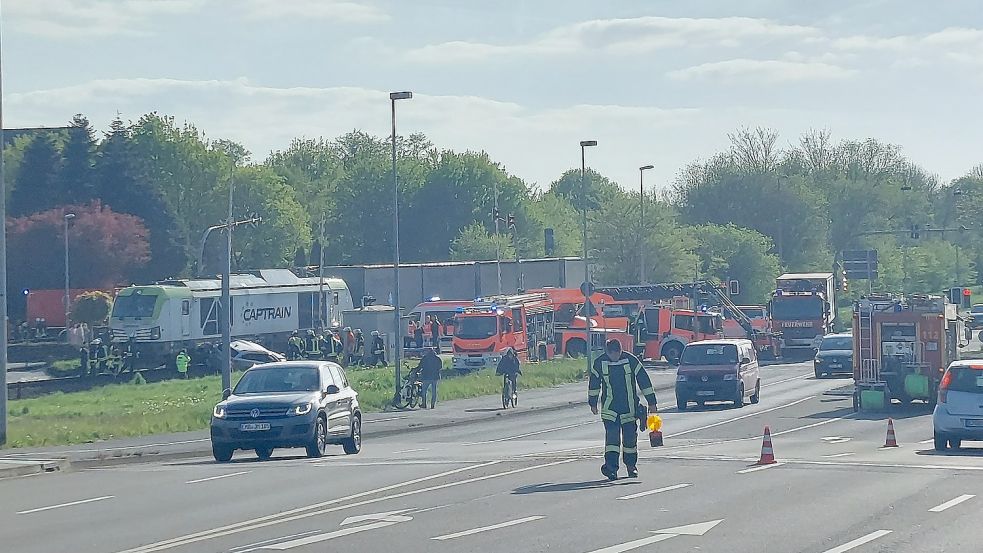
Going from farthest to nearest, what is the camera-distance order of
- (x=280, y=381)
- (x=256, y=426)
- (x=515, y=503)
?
(x=280, y=381) < (x=256, y=426) < (x=515, y=503)

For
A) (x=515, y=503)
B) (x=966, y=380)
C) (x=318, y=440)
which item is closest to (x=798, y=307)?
(x=966, y=380)

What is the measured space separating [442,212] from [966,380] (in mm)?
99382

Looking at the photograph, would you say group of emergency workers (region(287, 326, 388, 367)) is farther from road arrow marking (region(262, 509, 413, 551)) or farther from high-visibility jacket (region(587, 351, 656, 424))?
road arrow marking (region(262, 509, 413, 551))

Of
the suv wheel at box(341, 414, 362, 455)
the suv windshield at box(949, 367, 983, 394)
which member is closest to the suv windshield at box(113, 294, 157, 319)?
the suv wheel at box(341, 414, 362, 455)

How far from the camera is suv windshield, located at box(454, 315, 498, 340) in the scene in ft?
176

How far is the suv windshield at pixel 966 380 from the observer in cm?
2319

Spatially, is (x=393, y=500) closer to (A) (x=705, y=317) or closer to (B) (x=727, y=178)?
(A) (x=705, y=317)

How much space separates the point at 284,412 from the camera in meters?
21.8

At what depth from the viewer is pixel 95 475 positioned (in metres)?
20.6

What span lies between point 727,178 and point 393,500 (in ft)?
297

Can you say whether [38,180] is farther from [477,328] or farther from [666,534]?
[666,534]

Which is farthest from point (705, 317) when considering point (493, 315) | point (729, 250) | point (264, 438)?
point (264, 438)

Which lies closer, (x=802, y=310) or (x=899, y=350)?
(x=899, y=350)

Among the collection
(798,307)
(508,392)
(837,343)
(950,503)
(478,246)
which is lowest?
(508,392)
